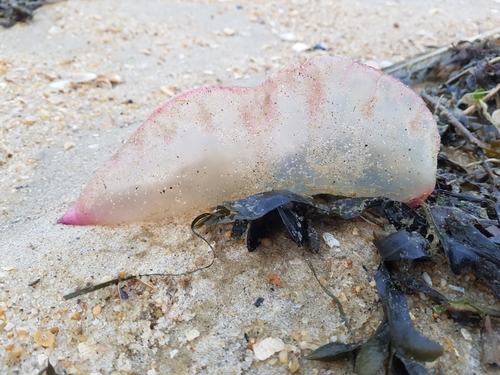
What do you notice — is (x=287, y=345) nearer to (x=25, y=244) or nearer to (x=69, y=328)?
(x=69, y=328)

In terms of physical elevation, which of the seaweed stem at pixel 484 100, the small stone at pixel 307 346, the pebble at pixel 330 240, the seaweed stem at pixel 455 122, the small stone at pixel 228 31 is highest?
the seaweed stem at pixel 484 100

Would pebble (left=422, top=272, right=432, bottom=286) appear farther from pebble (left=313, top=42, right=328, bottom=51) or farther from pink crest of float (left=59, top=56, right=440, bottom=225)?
pebble (left=313, top=42, right=328, bottom=51)

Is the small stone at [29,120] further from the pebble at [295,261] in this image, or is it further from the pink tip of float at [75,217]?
the pebble at [295,261]

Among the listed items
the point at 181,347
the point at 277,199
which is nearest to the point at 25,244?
the point at 181,347

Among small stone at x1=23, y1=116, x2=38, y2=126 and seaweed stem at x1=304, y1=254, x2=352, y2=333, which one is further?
small stone at x1=23, y1=116, x2=38, y2=126

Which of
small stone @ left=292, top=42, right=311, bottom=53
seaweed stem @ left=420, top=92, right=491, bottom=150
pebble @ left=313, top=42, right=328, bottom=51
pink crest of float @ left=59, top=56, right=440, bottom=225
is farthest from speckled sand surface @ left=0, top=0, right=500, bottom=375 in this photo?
pebble @ left=313, top=42, right=328, bottom=51

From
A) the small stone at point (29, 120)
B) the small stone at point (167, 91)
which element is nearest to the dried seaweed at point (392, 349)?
the small stone at point (29, 120)

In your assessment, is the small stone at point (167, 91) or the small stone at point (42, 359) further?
the small stone at point (167, 91)
